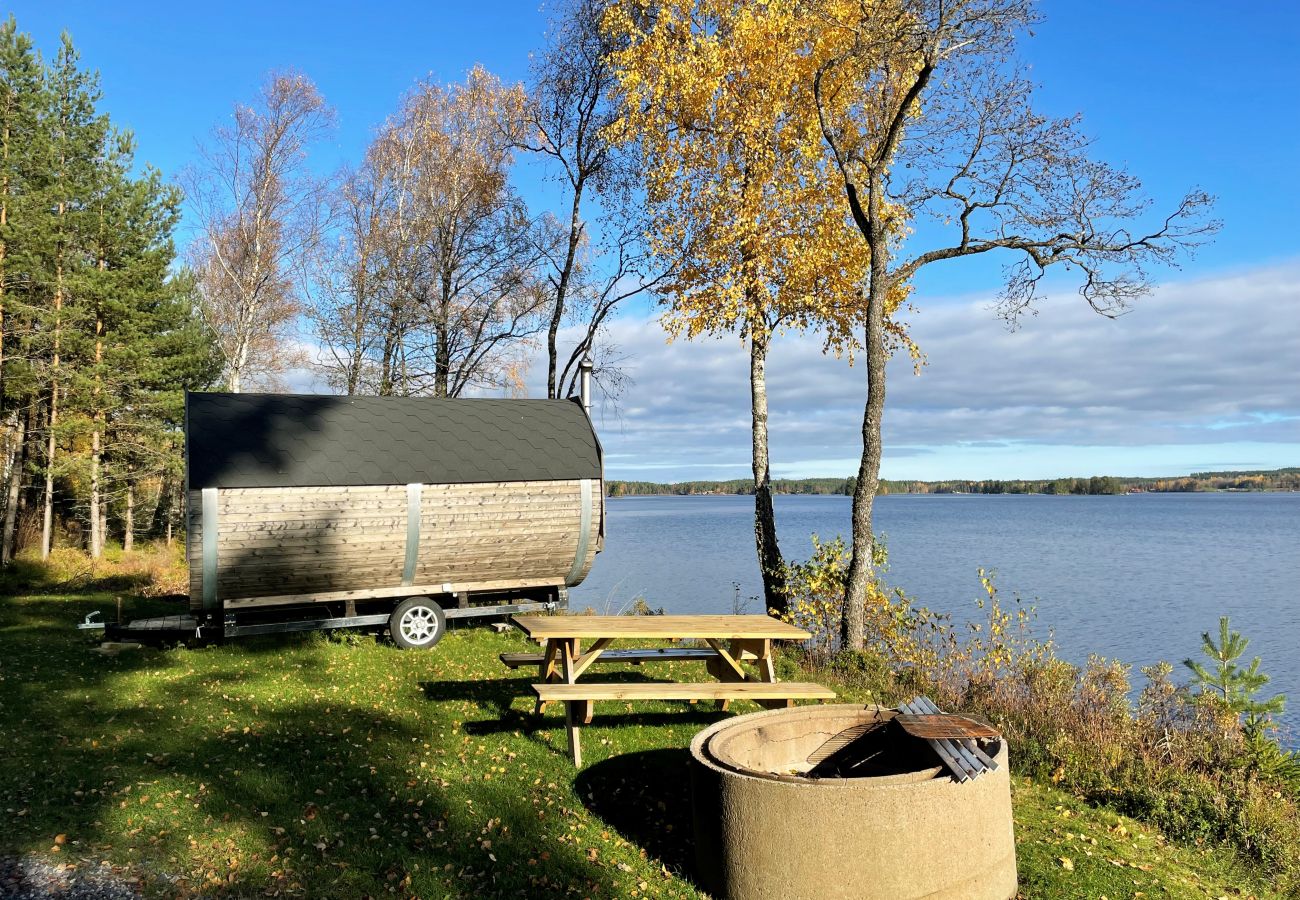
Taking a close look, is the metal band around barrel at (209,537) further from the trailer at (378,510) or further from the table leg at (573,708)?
the table leg at (573,708)

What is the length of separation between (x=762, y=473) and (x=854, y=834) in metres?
9.65

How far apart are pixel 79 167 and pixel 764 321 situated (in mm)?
18990

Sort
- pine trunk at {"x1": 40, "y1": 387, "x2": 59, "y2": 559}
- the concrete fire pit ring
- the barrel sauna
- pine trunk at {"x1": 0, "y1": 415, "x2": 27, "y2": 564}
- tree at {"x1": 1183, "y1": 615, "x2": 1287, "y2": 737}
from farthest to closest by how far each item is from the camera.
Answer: pine trunk at {"x1": 0, "y1": 415, "x2": 27, "y2": 564} < pine trunk at {"x1": 40, "y1": 387, "x2": 59, "y2": 559} < the barrel sauna < tree at {"x1": 1183, "y1": 615, "x2": 1287, "y2": 737} < the concrete fire pit ring

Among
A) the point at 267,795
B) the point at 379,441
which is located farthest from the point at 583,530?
the point at 267,795

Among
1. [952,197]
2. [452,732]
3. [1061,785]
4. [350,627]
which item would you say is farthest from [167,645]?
[952,197]

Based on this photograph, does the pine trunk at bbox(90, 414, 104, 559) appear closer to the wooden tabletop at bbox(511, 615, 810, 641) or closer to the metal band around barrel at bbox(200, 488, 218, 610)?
the metal band around barrel at bbox(200, 488, 218, 610)

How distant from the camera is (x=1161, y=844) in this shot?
6895 millimetres

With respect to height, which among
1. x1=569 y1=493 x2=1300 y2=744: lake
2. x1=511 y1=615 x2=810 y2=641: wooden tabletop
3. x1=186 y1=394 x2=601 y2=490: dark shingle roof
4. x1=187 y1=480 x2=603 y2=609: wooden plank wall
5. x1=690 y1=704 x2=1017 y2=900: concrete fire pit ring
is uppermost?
x1=186 y1=394 x2=601 y2=490: dark shingle roof

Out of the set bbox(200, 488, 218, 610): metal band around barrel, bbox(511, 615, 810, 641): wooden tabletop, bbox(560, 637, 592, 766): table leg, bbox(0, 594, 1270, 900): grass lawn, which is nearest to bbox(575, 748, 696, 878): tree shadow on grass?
bbox(0, 594, 1270, 900): grass lawn

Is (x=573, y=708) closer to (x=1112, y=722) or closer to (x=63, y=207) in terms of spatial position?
(x=1112, y=722)

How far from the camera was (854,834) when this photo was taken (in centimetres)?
508

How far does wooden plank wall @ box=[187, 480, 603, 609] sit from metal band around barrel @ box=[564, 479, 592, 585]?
74 millimetres

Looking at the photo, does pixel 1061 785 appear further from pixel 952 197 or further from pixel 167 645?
pixel 167 645

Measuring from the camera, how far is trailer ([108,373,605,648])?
11.6m
